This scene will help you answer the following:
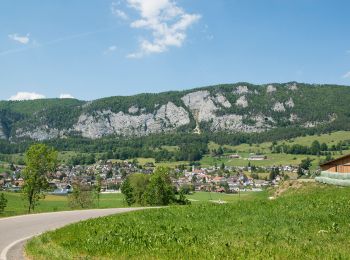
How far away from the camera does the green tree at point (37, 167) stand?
56438 millimetres

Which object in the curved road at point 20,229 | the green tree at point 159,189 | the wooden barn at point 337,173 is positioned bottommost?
the green tree at point 159,189

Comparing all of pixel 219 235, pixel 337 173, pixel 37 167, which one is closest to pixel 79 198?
pixel 37 167

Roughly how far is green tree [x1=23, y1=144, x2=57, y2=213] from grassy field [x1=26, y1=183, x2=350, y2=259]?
33616mm

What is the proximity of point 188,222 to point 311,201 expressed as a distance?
27.5 ft

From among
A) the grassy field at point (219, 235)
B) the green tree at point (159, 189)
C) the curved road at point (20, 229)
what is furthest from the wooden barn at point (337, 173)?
the green tree at point (159, 189)

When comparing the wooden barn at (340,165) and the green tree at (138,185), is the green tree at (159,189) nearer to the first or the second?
the green tree at (138,185)

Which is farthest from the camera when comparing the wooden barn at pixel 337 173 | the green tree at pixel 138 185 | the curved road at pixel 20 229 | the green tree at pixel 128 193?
the green tree at pixel 138 185

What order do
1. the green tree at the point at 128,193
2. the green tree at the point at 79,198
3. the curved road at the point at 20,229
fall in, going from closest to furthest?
the curved road at the point at 20,229
the green tree at the point at 79,198
the green tree at the point at 128,193

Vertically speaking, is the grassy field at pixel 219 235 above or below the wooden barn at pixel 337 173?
below

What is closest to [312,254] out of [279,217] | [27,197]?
[279,217]

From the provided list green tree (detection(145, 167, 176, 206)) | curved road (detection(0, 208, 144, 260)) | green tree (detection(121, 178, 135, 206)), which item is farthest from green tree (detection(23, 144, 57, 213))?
green tree (detection(121, 178, 135, 206))

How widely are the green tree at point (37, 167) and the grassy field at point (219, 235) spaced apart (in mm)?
33616

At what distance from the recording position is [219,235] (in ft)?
59.9

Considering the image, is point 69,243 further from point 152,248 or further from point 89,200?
point 89,200
